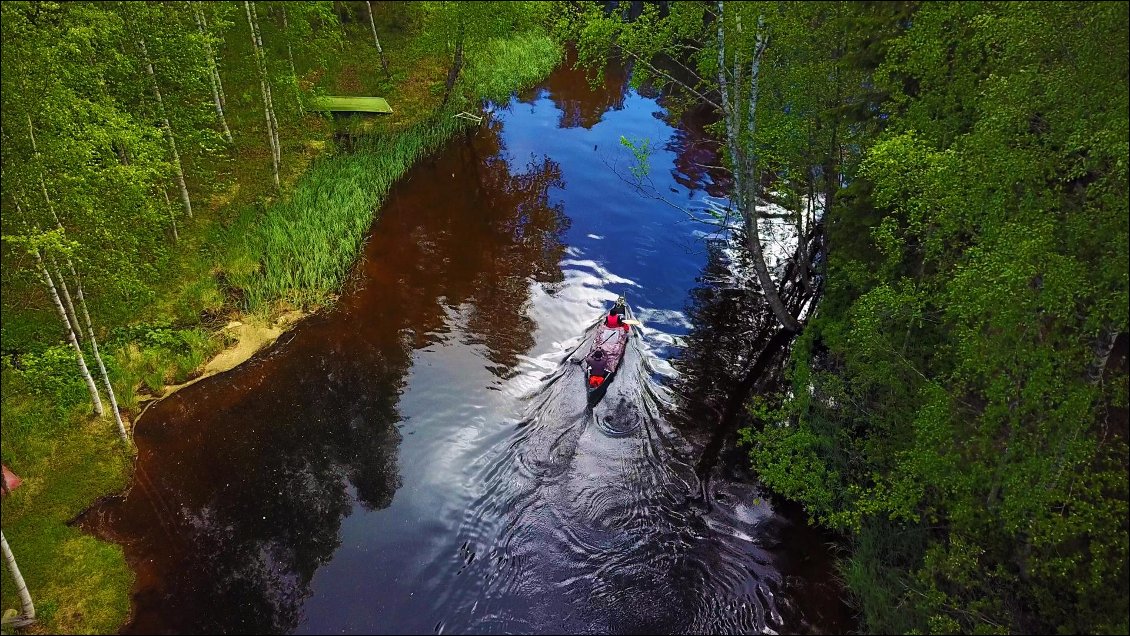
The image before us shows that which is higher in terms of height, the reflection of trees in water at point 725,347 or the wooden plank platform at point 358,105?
the wooden plank platform at point 358,105

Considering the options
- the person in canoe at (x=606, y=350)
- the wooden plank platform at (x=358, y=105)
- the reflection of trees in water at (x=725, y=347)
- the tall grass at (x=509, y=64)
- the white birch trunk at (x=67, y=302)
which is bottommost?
the reflection of trees in water at (x=725, y=347)

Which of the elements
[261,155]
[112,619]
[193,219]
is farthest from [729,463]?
[261,155]

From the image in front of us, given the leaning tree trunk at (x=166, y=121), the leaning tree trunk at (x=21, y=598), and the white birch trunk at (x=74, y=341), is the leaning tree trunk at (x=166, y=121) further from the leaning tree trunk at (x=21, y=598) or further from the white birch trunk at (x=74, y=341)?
the leaning tree trunk at (x=21, y=598)

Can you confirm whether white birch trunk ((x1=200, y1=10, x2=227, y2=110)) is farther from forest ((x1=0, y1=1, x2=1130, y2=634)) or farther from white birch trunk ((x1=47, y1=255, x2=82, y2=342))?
white birch trunk ((x1=47, y1=255, x2=82, y2=342))

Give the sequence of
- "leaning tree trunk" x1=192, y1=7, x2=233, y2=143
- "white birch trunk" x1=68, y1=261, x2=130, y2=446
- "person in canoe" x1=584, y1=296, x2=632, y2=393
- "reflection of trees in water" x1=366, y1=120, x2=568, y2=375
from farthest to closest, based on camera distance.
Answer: "reflection of trees in water" x1=366, y1=120, x2=568, y2=375 → "leaning tree trunk" x1=192, y1=7, x2=233, y2=143 → "person in canoe" x1=584, y1=296, x2=632, y2=393 → "white birch trunk" x1=68, y1=261, x2=130, y2=446

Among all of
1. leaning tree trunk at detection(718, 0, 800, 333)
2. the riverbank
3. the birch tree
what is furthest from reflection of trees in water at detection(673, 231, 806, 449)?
the birch tree

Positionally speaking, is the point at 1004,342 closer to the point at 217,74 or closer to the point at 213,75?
the point at 213,75

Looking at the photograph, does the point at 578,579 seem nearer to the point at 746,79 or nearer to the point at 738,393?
the point at 738,393

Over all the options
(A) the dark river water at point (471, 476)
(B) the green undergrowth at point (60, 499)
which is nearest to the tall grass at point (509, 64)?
(A) the dark river water at point (471, 476)
